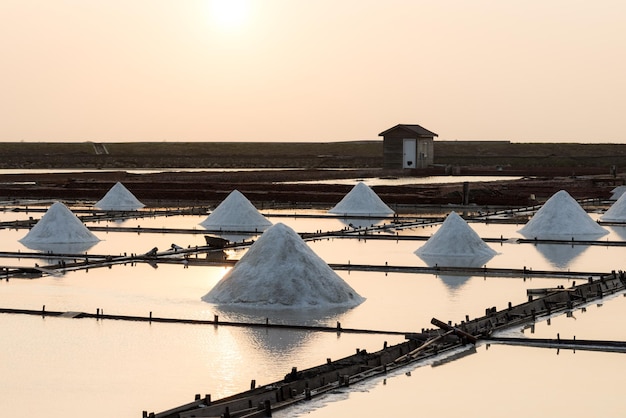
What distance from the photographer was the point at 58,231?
1998 cm

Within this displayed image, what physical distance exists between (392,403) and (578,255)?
10.1 metres

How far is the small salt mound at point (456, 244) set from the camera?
17.6 metres

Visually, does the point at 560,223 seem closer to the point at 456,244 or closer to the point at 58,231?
the point at 456,244

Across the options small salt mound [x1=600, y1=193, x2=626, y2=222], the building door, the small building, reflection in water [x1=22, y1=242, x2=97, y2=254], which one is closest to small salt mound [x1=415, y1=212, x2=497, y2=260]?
reflection in water [x1=22, y1=242, x2=97, y2=254]

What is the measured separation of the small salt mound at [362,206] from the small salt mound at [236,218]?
11.5 ft

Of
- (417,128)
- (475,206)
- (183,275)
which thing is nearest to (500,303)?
(183,275)

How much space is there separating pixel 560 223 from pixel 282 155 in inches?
2677

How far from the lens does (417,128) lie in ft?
161

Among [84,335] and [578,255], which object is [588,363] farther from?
[578,255]

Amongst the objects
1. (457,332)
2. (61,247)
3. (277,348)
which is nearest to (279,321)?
(277,348)

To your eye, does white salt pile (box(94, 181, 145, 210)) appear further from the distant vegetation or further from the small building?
the distant vegetation

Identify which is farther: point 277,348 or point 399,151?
point 399,151

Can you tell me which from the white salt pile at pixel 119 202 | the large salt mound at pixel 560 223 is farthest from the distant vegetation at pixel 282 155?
the large salt mound at pixel 560 223

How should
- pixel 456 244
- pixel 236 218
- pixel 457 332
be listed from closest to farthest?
pixel 457 332, pixel 456 244, pixel 236 218
